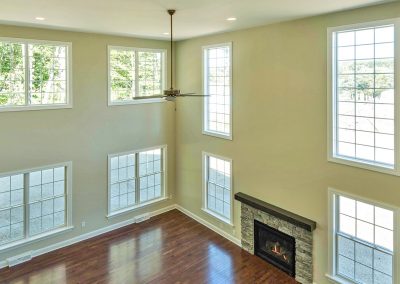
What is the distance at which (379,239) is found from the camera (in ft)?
18.4

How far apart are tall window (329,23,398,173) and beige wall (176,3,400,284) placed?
185 mm

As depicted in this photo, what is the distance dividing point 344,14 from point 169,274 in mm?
6068

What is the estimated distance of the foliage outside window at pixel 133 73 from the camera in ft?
28.1

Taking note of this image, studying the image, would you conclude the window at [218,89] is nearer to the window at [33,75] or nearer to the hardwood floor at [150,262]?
the hardwood floor at [150,262]

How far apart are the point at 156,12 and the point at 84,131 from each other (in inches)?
150

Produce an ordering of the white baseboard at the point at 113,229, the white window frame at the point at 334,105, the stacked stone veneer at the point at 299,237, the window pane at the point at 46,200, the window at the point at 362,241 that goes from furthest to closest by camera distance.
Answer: the white baseboard at the point at 113,229 → the window pane at the point at 46,200 → the stacked stone veneer at the point at 299,237 → the window at the point at 362,241 → the white window frame at the point at 334,105

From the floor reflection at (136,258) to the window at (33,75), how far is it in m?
3.74

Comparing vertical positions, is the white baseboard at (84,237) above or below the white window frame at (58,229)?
below

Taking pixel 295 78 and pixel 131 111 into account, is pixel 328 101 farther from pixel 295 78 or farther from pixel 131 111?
pixel 131 111

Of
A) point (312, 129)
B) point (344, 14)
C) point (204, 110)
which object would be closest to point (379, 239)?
point (312, 129)

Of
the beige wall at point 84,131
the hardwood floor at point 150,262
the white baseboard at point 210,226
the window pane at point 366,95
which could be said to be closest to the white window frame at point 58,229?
the beige wall at point 84,131

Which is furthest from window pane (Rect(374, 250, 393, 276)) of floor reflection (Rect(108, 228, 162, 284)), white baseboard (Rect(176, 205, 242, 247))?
floor reflection (Rect(108, 228, 162, 284))

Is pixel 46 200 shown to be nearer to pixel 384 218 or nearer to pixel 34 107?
pixel 34 107

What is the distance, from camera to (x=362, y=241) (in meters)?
5.83
